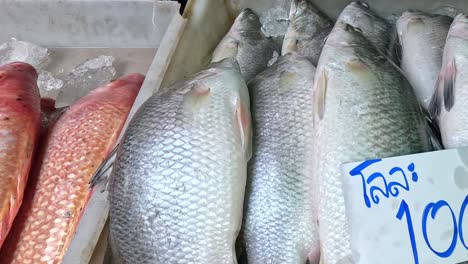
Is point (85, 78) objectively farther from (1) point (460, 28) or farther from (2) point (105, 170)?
(1) point (460, 28)

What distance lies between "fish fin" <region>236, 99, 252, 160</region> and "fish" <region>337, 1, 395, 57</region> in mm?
486

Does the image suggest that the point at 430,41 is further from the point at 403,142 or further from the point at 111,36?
the point at 111,36

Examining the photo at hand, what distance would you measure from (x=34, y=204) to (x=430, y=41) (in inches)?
45.8

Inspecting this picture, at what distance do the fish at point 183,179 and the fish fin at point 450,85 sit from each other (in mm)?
442

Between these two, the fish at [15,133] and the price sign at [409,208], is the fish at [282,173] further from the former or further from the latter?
the fish at [15,133]

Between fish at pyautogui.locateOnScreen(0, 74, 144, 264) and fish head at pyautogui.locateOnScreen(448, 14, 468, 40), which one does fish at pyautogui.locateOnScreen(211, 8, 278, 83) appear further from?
fish head at pyautogui.locateOnScreen(448, 14, 468, 40)

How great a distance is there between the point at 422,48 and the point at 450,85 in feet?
0.93

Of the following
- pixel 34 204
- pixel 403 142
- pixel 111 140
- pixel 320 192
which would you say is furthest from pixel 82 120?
pixel 403 142

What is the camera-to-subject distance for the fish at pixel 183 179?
1094 mm

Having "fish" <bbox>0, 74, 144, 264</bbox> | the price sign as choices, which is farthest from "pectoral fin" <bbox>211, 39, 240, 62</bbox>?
the price sign

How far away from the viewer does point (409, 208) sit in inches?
39.9

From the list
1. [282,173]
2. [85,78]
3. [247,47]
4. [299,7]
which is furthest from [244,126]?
[85,78]

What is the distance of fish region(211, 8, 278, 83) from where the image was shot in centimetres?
171

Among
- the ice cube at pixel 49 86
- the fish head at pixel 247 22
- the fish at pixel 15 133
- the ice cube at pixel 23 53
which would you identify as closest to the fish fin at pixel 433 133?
the fish head at pixel 247 22
